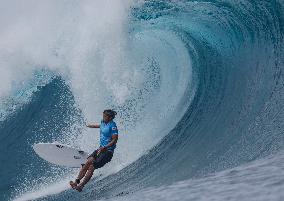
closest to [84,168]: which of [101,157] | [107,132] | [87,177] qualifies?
[87,177]

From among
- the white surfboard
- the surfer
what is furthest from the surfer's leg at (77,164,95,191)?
the white surfboard

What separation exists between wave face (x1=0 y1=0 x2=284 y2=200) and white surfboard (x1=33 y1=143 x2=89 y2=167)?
0.38 m

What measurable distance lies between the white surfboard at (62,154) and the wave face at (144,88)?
38 cm

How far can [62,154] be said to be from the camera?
7676 mm

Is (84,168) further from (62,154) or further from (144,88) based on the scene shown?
(144,88)

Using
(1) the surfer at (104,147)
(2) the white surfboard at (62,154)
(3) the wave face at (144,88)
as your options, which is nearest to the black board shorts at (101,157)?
(1) the surfer at (104,147)

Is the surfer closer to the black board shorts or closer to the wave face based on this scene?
the black board shorts

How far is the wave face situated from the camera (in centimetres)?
787

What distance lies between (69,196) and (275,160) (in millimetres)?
4104

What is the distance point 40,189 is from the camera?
786cm

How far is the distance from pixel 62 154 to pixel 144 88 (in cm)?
447

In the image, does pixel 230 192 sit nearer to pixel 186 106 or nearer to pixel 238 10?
pixel 186 106

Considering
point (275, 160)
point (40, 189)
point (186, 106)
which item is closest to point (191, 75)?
point (186, 106)

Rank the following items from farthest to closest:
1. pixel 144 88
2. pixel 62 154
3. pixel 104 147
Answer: pixel 144 88 < pixel 62 154 < pixel 104 147
